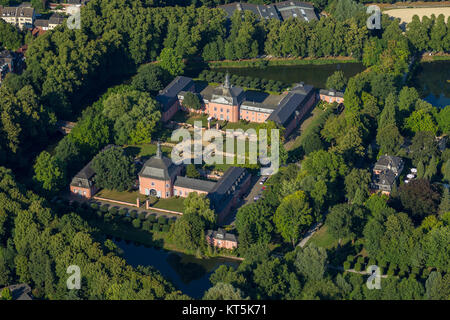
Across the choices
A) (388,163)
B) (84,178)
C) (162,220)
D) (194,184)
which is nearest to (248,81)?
(194,184)

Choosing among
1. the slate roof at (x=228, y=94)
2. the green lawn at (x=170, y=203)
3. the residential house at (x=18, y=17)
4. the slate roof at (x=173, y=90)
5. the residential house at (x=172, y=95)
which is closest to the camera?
the green lawn at (x=170, y=203)

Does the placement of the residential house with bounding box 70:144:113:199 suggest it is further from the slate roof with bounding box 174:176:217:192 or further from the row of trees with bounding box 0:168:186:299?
the slate roof with bounding box 174:176:217:192

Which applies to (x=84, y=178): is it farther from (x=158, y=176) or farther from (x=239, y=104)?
(x=239, y=104)

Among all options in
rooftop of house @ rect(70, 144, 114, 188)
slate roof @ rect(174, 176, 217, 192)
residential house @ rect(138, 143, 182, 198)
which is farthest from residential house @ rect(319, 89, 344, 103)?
rooftop of house @ rect(70, 144, 114, 188)

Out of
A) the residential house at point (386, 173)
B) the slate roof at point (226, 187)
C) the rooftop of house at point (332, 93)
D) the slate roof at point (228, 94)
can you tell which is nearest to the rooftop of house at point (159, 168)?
the slate roof at point (226, 187)

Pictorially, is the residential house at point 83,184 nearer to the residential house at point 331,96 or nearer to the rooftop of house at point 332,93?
the residential house at point 331,96
